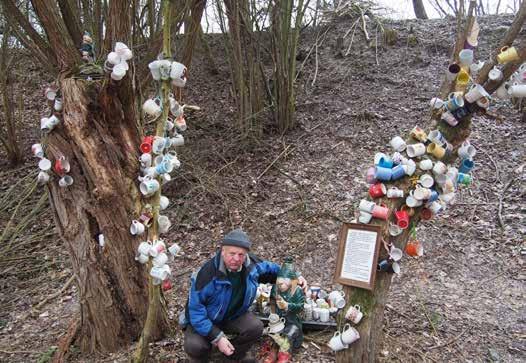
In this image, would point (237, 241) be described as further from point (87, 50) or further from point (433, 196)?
point (87, 50)

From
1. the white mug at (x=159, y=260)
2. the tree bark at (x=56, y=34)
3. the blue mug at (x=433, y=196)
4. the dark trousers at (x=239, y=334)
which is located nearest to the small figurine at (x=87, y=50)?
the tree bark at (x=56, y=34)

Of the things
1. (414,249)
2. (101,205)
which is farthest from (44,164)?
(414,249)

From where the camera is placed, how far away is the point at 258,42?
6.13m

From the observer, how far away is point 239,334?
9.45ft

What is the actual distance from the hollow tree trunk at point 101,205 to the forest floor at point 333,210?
1.03ft

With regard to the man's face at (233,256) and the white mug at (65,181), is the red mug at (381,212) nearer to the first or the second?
the man's face at (233,256)

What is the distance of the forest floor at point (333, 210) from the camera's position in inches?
133

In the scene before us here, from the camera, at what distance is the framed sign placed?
8.11 feet

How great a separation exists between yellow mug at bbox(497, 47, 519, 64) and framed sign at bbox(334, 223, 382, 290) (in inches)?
44.0

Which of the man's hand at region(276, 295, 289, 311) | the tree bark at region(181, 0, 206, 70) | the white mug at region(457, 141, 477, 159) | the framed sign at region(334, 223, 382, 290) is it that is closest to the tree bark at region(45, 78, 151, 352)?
the man's hand at region(276, 295, 289, 311)

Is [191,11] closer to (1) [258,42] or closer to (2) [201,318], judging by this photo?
(1) [258,42]

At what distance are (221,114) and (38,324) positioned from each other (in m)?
4.30

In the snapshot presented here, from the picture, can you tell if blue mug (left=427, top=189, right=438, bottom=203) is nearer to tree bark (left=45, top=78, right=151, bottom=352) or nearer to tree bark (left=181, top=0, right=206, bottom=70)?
tree bark (left=45, top=78, right=151, bottom=352)

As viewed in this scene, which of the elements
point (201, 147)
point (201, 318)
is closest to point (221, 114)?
point (201, 147)
